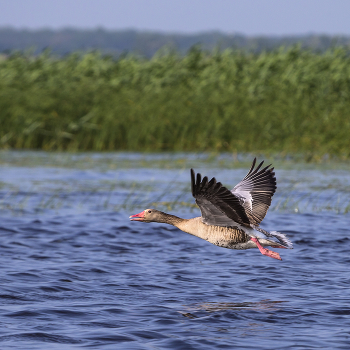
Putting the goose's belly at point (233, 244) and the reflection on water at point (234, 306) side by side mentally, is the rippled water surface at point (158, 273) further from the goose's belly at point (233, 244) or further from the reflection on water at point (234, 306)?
the goose's belly at point (233, 244)

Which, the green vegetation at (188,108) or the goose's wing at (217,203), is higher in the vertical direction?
the green vegetation at (188,108)

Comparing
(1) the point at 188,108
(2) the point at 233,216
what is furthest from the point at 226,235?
(1) the point at 188,108

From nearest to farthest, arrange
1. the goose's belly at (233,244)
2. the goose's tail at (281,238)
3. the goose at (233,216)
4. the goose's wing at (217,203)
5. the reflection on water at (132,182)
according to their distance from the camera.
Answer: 1. the goose's wing at (217,203)
2. the goose at (233,216)
3. the goose's tail at (281,238)
4. the goose's belly at (233,244)
5. the reflection on water at (132,182)

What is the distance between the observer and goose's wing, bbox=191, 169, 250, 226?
625cm

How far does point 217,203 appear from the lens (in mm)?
6645

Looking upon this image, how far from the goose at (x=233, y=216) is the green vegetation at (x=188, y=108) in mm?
8993

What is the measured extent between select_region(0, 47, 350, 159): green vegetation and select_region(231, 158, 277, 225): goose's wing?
29.3 feet

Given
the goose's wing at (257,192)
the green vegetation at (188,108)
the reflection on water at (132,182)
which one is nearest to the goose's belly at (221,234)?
the goose's wing at (257,192)

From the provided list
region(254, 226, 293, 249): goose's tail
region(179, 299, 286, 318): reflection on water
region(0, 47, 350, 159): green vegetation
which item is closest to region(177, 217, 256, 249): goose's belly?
region(254, 226, 293, 249): goose's tail

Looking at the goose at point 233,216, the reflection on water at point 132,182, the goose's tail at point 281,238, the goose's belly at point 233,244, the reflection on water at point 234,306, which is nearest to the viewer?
the goose at point 233,216

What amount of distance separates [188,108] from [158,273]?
11831 mm

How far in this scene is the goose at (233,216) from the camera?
21.2 ft

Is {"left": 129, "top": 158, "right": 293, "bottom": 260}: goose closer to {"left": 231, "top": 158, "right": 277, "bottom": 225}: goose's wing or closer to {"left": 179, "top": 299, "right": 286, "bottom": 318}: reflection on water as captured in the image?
{"left": 231, "top": 158, "right": 277, "bottom": 225}: goose's wing

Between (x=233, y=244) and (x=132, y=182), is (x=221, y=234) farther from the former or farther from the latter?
(x=132, y=182)
